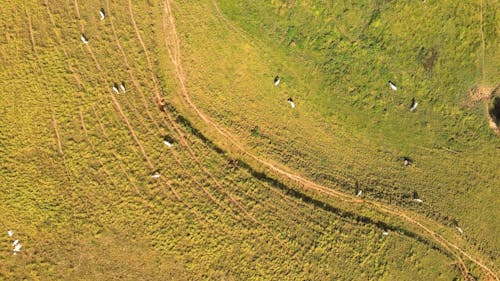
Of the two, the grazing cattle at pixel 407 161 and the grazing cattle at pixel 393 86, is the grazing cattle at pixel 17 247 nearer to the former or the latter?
the grazing cattle at pixel 407 161

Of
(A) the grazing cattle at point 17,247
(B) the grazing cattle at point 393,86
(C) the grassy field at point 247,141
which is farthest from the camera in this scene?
(B) the grazing cattle at point 393,86

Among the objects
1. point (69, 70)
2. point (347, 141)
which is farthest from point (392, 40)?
point (69, 70)

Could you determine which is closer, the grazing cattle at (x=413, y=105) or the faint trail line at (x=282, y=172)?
the faint trail line at (x=282, y=172)

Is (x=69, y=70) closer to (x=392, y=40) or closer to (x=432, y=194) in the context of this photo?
(x=392, y=40)

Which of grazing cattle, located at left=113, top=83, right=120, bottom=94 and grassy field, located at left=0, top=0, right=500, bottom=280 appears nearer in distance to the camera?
grassy field, located at left=0, top=0, right=500, bottom=280

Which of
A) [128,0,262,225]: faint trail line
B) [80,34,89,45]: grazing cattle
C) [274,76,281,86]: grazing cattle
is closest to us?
[80,34,89,45]: grazing cattle

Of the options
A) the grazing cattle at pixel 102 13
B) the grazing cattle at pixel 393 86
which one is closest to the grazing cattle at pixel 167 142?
the grazing cattle at pixel 102 13

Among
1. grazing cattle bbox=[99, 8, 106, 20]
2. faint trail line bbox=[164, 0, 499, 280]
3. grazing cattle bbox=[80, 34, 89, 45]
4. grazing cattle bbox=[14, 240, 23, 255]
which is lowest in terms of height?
grazing cattle bbox=[14, 240, 23, 255]

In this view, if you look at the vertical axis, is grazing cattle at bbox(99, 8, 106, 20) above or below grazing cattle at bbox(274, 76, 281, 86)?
above

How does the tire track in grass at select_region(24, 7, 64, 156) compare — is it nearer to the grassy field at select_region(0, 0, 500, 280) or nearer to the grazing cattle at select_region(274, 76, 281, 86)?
the grassy field at select_region(0, 0, 500, 280)

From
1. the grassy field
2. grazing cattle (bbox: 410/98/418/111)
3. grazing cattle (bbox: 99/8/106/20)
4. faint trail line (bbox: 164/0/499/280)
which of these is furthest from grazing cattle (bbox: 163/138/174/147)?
grazing cattle (bbox: 410/98/418/111)
